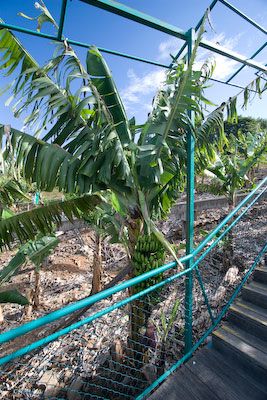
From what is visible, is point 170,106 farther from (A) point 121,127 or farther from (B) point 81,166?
(B) point 81,166

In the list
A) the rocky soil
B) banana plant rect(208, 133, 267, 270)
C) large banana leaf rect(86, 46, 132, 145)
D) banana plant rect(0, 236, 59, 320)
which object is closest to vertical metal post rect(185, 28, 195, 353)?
the rocky soil

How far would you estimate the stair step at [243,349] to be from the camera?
2.35 metres

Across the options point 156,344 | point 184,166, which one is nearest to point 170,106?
point 184,166

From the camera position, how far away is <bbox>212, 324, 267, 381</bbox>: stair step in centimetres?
235

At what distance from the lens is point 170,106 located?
2621 mm

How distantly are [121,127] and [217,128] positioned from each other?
4.79 feet

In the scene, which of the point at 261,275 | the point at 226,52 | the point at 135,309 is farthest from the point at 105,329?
the point at 226,52

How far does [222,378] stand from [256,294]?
1148 millimetres

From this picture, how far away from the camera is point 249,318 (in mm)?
2809

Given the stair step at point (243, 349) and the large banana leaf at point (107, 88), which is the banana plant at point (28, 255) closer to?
the large banana leaf at point (107, 88)

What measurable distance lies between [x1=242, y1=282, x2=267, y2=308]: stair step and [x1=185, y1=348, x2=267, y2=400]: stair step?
85 centimetres

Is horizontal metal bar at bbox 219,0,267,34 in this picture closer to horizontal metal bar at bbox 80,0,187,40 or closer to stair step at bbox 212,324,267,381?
horizontal metal bar at bbox 80,0,187,40

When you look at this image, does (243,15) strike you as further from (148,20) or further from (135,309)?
(135,309)

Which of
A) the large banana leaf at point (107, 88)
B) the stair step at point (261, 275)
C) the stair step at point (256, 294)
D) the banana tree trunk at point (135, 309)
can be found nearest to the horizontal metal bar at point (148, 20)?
the large banana leaf at point (107, 88)
